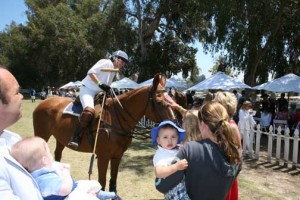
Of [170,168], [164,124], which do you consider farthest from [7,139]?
[164,124]

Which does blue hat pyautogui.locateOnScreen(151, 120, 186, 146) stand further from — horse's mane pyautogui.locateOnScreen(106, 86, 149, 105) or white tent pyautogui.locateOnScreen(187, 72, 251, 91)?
white tent pyautogui.locateOnScreen(187, 72, 251, 91)

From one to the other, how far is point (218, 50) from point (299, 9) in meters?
6.71

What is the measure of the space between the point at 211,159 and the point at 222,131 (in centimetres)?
23

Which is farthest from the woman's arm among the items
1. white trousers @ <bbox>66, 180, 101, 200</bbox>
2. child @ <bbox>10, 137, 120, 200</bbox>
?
child @ <bbox>10, 137, 120, 200</bbox>

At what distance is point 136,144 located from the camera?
12984 millimetres

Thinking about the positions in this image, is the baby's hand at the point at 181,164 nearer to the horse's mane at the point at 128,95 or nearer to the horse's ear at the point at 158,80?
the horse's ear at the point at 158,80

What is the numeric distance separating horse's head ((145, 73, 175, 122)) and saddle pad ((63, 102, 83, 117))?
143cm

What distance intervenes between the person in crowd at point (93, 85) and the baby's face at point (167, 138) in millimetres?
2602

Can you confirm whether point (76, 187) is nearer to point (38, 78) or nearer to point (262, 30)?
point (262, 30)

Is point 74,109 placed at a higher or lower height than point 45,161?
higher

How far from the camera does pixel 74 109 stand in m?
6.18

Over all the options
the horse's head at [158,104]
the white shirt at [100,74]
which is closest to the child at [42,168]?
the horse's head at [158,104]

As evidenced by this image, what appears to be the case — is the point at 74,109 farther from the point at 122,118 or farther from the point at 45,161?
the point at 45,161

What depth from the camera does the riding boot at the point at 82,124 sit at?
5.47 m
